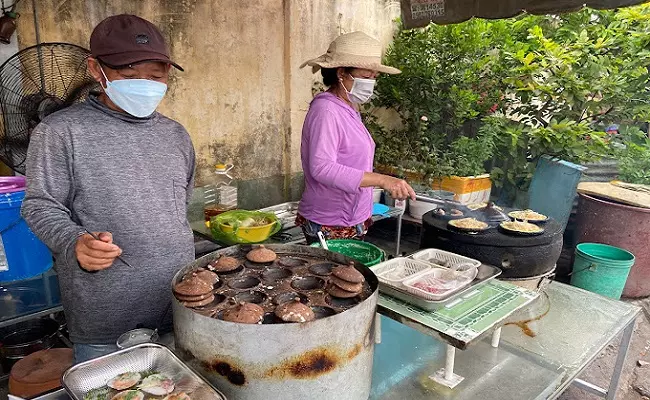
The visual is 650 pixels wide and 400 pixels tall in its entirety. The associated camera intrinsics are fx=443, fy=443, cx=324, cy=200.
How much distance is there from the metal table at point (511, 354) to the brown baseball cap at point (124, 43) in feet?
4.48

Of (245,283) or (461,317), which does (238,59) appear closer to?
(245,283)

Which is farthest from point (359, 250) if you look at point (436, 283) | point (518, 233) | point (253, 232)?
point (253, 232)

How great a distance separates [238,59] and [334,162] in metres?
2.82

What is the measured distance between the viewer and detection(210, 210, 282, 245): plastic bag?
3.71 metres

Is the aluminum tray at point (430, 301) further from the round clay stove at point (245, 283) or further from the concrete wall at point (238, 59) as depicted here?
the concrete wall at point (238, 59)

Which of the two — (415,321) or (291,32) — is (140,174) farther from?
(291,32)

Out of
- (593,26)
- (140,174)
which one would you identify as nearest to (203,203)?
(140,174)

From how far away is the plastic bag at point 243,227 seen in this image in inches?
146

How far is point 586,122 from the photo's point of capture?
17.8 ft

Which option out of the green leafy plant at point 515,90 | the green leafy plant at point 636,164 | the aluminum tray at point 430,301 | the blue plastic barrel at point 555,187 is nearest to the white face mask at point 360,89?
the aluminum tray at point 430,301

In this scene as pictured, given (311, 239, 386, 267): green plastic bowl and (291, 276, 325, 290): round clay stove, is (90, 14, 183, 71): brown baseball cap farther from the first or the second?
(311, 239, 386, 267): green plastic bowl

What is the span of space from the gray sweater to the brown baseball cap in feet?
0.72

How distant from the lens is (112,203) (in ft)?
5.61

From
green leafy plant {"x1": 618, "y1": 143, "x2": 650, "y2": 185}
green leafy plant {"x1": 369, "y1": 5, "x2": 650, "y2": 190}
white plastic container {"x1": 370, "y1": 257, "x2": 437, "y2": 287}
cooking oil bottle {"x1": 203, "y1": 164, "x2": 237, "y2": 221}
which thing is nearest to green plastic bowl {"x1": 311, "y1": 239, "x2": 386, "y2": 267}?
white plastic container {"x1": 370, "y1": 257, "x2": 437, "y2": 287}
